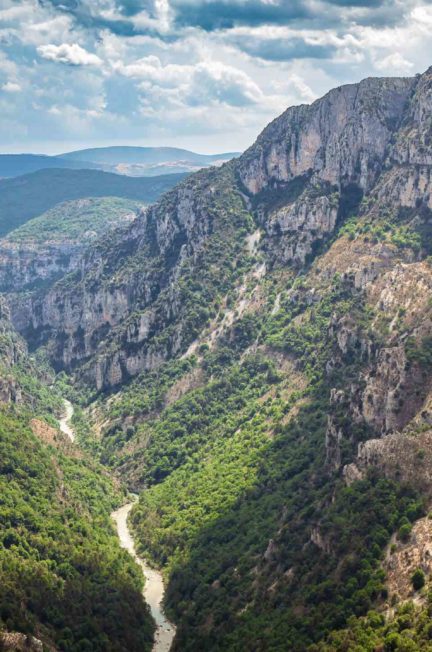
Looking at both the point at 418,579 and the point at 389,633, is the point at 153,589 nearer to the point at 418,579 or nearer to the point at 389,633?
the point at 418,579

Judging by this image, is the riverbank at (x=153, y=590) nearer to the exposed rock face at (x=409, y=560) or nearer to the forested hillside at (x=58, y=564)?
the forested hillside at (x=58, y=564)

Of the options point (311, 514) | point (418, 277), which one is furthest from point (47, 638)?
point (418, 277)

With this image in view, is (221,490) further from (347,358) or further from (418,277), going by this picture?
(418,277)

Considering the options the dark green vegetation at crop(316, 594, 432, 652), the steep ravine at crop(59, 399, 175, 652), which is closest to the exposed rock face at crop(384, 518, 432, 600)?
the dark green vegetation at crop(316, 594, 432, 652)

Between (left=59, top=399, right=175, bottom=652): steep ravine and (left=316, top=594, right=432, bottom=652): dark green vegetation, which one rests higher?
(left=316, top=594, right=432, bottom=652): dark green vegetation

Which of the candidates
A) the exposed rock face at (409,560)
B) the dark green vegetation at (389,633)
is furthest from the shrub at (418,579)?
the dark green vegetation at (389,633)

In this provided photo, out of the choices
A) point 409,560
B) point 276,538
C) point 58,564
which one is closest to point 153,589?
point 58,564

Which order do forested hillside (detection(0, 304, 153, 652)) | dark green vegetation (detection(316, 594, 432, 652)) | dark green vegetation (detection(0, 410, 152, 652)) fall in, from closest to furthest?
dark green vegetation (detection(316, 594, 432, 652)) < forested hillside (detection(0, 304, 153, 652)) < dark green vegetation (detection(0, 410, 152, 652))

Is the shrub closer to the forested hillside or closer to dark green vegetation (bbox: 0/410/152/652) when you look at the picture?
the forested hillside
